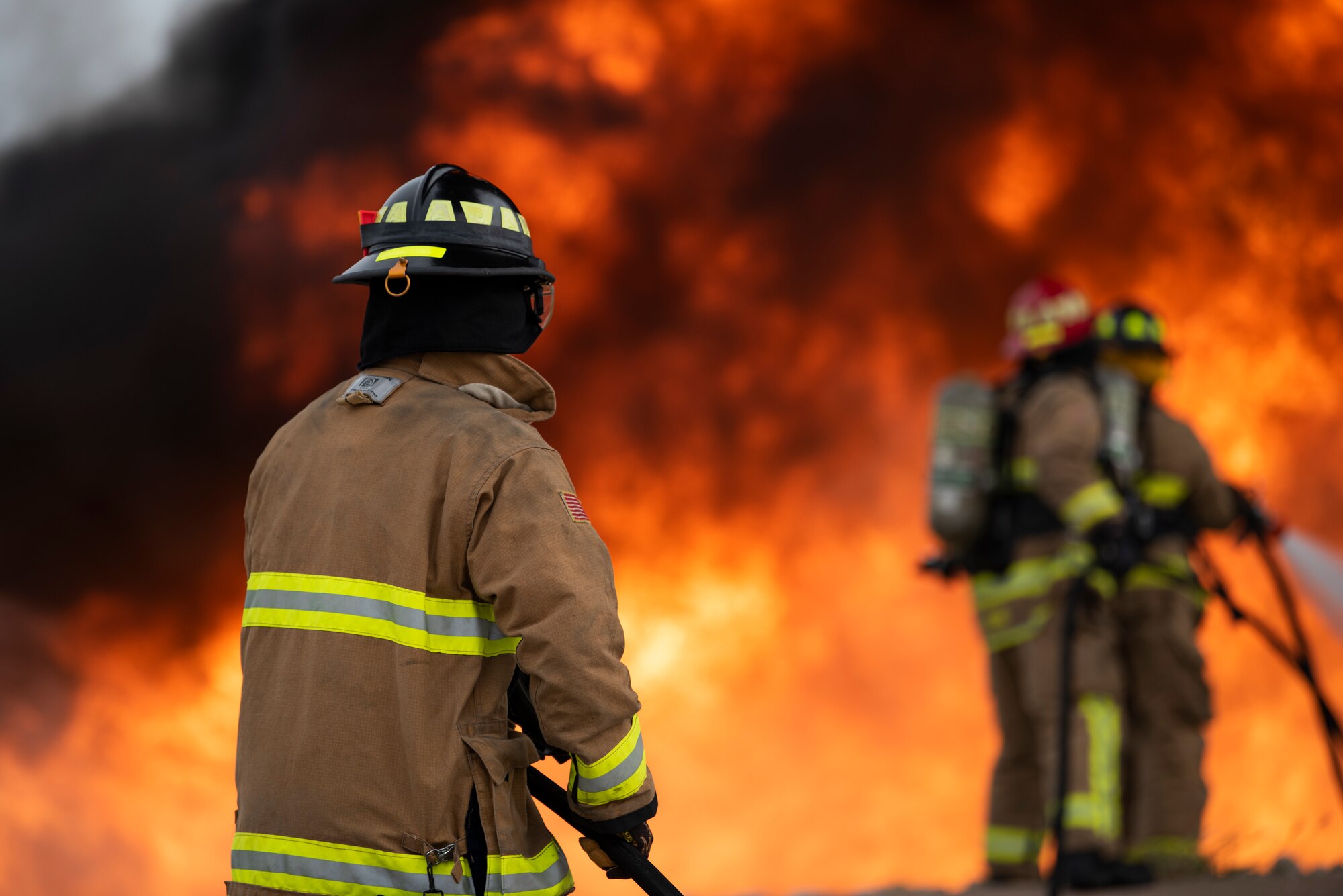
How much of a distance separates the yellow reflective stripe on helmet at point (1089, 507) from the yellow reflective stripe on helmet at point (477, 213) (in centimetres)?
366

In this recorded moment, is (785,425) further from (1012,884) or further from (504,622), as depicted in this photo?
(504,622)

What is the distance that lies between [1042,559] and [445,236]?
406cm

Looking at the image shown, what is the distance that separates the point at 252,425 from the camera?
7051 millimetres

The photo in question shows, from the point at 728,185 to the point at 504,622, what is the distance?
671 centimetres

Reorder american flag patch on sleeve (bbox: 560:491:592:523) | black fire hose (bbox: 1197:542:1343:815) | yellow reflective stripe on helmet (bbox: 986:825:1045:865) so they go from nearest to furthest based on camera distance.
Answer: american flag patch on sleeve (bbox: 560:491:592:523) → black fire hose (bbox: 1197:542:1343:815) → yellow reflective stripe on helmet (bbox: 986:825:1045:865)

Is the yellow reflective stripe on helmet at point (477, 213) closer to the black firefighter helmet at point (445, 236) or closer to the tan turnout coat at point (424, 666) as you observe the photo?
the black firefighter helmet at point (445, 236)

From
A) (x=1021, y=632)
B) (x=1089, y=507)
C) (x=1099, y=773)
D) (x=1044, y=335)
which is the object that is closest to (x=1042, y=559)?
(x=1021, y=632)

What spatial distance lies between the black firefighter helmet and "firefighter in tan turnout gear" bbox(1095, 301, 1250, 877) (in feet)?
13.8

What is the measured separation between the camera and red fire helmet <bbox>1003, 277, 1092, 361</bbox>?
19.9 feet

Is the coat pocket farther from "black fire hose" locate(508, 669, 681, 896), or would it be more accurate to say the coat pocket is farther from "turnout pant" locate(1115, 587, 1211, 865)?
"turnout pant" locate(1115, 587, 1211, 865)

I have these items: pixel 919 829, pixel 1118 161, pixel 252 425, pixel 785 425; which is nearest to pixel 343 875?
pixel 252 425

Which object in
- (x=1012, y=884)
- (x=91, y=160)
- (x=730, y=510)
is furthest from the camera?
(x=730, y=510)

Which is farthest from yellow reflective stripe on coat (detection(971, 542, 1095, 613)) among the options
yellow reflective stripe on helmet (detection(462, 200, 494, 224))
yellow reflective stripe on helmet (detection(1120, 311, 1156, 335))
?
yellow reflective stripe on helmet (detection(462, 200, 494, 224))

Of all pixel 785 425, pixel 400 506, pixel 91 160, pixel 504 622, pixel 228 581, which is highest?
pixel 91 160
